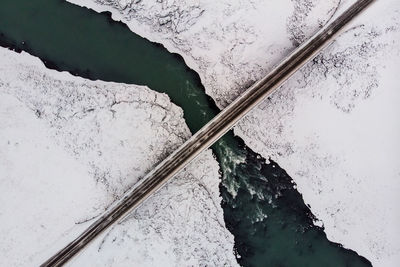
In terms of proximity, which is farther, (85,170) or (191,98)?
(191,98)

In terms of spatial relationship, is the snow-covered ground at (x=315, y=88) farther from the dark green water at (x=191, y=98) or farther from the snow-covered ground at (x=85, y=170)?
the snow-covered ground at (x=85, y=170)

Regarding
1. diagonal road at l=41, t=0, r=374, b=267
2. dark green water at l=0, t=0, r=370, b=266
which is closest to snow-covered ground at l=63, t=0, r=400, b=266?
dark green water at l=0, t=0, r=370, b=266

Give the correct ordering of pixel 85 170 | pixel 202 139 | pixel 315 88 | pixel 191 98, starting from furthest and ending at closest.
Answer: pixel 191 98 → pixel 315 88 → pixel 85 170 → pixel 202 139

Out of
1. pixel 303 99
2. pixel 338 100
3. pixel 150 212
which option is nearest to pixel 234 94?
pixel 303 99

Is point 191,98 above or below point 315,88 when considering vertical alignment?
above

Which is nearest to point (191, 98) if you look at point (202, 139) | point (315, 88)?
point (202, 139)

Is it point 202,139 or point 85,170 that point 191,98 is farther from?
point 85,170
